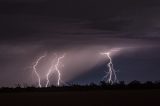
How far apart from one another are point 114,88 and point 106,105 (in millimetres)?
27777

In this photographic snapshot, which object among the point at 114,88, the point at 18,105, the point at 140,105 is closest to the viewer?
the point at 140,105

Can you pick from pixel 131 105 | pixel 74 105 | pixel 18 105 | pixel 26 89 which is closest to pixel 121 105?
pixel 131 105

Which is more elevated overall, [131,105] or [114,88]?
[114,88]

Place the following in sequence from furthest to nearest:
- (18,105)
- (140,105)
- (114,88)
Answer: (114,88) → (18,105) → (140,105)

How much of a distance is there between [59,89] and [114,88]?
6803 millimetres

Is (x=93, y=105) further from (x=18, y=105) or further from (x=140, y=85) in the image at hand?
(x=140, y=85)

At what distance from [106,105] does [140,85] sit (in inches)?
1126

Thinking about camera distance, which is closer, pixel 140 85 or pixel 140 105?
pixel 140 105

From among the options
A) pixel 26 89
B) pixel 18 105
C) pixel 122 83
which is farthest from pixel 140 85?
pixel 18 105

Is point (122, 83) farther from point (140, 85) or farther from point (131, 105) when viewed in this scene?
point (131, 105)

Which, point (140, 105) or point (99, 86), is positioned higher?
point (99, 86)

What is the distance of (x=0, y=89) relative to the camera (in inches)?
2099

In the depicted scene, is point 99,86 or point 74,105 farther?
point 99,86

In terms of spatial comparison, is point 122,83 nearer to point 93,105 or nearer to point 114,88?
point 114,88
